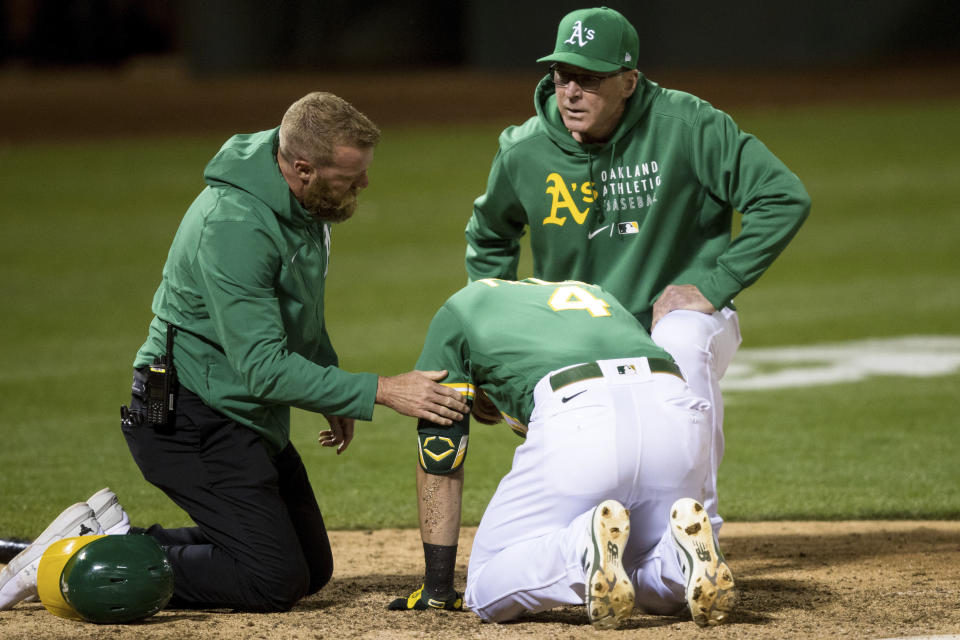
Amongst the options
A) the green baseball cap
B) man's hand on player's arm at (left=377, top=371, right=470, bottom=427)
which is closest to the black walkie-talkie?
man's hand on player's arm at (left=377, top=371, right=470, bottom=427)

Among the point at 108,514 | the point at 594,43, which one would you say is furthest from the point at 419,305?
the point at 108,514

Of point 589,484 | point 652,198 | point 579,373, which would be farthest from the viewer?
point 652,198

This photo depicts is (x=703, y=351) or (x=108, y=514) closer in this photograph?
(x=108, y=514)

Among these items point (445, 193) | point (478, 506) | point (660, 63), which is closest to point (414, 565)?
point (478, 506)

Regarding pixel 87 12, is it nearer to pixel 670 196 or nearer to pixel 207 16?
pixel 207 16

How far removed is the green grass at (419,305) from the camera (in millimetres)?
6828

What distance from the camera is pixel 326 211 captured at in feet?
15.0

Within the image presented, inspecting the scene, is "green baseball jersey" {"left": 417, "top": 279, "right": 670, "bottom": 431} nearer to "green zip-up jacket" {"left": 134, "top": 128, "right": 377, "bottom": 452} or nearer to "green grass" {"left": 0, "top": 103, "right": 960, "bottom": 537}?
"green zip-up jacket" {"left": 134, "top": 128, "right": 377, "bottom": 452}

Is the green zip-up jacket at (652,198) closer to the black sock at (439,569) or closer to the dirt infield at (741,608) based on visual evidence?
the dirt infield at (741,608)

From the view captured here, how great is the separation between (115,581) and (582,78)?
2545mm

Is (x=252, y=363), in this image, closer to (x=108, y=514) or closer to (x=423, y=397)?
(x=423, y=397)

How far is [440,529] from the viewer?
444cm

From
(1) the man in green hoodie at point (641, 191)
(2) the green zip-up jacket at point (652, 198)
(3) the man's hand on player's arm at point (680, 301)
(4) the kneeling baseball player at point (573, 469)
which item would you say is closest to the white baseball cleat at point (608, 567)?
(4) the kneeling baseball player at point (573, 469)

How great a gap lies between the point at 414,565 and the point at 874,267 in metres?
9.22
